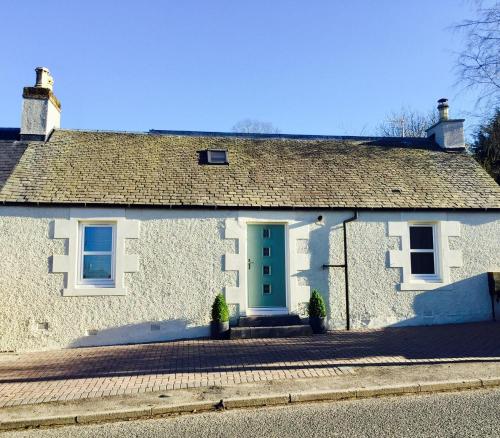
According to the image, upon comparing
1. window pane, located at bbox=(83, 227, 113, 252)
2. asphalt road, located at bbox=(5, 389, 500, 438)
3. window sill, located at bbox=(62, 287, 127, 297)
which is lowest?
asphalt road, located at bbox=(5, 389, 500, 438)

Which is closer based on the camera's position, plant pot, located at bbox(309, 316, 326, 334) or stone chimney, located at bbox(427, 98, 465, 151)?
plant pot, located at bbox(309, 316, 326, 334)

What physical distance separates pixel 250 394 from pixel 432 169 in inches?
387

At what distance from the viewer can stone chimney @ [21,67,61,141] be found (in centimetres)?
1223

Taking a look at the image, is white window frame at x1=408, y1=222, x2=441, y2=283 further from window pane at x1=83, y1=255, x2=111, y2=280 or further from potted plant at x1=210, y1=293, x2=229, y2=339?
window pane at x1=83, y1=255, x2=111, y2=280

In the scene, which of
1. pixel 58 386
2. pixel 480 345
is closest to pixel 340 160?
pixel 480 345

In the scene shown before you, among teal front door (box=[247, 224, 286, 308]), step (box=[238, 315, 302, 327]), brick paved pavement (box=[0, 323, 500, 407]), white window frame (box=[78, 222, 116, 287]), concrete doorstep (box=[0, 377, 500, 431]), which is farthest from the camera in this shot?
teal front door (box=[247, 224, 286, 308])

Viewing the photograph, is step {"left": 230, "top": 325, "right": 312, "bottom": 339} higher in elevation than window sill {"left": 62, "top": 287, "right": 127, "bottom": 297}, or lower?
lower

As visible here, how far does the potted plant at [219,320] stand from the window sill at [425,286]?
4.54 meters

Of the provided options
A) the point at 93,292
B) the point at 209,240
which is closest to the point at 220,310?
the point at 209,240

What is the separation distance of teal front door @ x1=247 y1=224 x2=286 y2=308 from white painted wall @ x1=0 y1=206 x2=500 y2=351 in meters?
0.43

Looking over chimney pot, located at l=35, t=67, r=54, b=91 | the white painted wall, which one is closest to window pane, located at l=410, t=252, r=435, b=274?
the white painted wall

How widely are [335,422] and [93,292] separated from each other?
21.4ft

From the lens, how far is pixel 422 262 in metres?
11.2

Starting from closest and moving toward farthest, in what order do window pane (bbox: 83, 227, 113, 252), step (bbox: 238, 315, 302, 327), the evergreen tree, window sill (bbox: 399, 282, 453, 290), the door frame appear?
1. step (bbox: 238, 315, 302, 327)
2. window pane (bbox: 83, 227, 113, 252)
3. the door frame
4. window sill (bbox: 399, 282, 453, 290)
5. the evergreen tree
